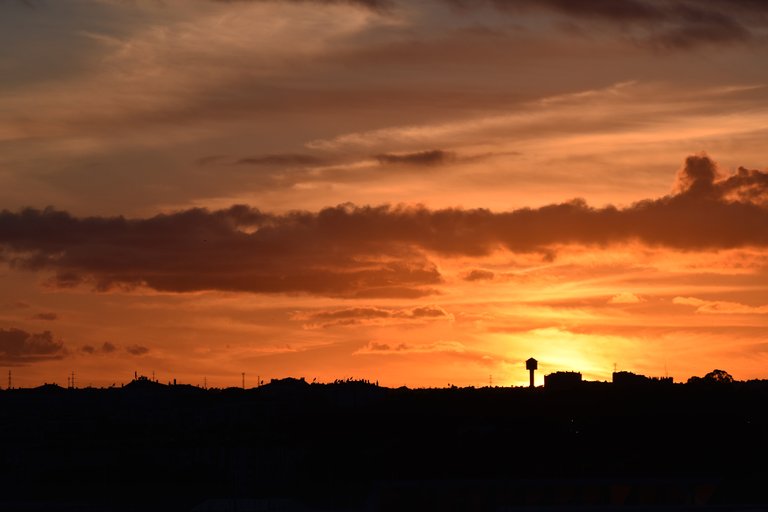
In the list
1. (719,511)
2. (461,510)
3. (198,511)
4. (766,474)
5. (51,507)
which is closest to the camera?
(719,511)

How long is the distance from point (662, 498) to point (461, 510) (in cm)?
2244

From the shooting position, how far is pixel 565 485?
16512 centimetres

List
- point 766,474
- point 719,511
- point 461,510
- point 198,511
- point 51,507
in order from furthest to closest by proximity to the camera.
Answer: point 51,507 < point 461,510 < point 198,511 < point 766,474 < point 719,511

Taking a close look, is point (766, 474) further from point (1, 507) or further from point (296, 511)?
point (1, 507)

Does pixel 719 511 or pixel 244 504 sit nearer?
pixel 719 511

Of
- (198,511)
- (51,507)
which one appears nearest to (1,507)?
(51,507)

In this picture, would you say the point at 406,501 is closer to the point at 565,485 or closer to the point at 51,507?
the point at 565,485

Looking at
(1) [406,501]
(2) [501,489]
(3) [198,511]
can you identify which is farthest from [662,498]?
(3) [198,511]

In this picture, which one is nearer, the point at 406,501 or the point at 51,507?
the point at 406,501

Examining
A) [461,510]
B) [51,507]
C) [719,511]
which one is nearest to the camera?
[719,511]

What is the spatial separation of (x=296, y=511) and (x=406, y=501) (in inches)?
484

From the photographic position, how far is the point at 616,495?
16512 centimetres

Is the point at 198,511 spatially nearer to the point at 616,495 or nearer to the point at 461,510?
the point at 461,510

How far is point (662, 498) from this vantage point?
160 metres
